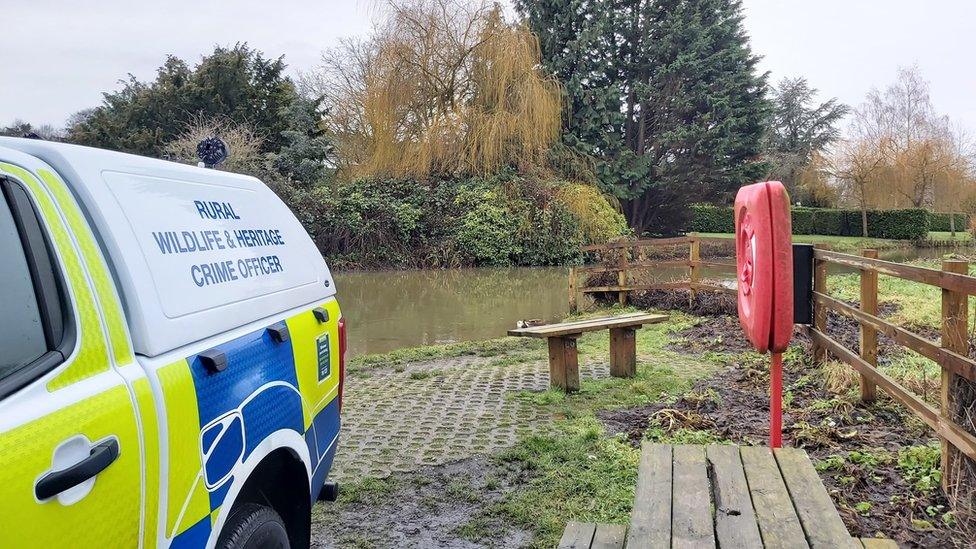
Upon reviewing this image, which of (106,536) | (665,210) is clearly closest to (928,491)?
(106,536)

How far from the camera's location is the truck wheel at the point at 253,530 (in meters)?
2.17

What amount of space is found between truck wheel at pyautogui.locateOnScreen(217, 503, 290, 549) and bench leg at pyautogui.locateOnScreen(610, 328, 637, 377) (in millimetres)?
5215

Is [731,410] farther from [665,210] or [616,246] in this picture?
[665,210]

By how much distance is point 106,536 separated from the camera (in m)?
→ 1.58

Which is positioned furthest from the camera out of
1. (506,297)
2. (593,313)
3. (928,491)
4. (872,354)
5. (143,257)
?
(506,297)

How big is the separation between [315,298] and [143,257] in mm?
1288

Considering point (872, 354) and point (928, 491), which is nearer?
point (928, 491)

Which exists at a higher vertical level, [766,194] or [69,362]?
[766,194]

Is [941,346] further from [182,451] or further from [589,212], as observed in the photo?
[589,212]

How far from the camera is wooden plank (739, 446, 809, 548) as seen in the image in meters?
2.20

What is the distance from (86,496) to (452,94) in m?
24.4

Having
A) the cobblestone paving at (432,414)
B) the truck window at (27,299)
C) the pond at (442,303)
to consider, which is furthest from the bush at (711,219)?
the truck window at (27,299)

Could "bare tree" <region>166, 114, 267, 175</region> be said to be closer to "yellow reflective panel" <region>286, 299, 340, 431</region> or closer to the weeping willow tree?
the weeping willow tree

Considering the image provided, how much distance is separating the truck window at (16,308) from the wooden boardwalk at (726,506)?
1.66 metres
